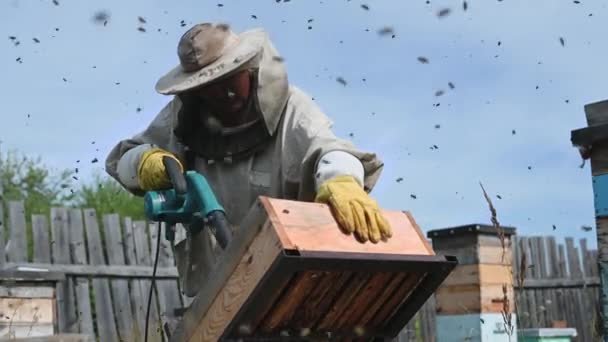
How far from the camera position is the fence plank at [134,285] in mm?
8602

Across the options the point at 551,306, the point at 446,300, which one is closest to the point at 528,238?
the point at 551,306

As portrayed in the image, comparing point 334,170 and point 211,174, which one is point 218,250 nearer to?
point 211,174

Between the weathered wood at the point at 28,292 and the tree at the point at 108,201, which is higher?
the tree at the point at 108,201

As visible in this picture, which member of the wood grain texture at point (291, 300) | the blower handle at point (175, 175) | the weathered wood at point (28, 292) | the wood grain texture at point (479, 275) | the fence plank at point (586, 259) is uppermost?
Answer: the fence plank at point (586, 259)

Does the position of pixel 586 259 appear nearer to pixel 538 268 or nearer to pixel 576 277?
pixel 576 277

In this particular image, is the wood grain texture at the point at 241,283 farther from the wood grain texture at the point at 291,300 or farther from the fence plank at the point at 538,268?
the fence plank at the point at 538,268

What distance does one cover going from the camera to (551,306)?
39.3ft

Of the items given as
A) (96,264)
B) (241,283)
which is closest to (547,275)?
(96,264)

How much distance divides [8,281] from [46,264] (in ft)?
5.59

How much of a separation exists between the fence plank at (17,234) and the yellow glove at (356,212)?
5757mm

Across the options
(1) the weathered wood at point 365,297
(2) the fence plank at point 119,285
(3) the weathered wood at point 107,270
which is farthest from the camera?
(2) the fence plank at point 119,285

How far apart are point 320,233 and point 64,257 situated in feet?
20.3

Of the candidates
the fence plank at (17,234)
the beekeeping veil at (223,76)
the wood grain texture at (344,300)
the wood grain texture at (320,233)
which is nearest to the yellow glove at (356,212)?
the wood grain texture at (320,233)

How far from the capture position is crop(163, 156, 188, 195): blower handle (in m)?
3.22
